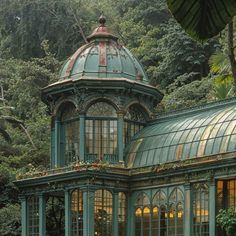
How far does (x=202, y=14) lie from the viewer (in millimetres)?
1140

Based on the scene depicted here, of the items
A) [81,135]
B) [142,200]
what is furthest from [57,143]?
[142,200]

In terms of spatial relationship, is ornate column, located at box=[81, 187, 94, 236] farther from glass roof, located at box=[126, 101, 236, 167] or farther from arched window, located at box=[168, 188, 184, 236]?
arched window, located at box=[168, 188, 184, 236]

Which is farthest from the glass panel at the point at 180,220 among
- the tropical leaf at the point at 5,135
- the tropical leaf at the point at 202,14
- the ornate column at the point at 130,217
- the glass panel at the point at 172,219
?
the tropical leaf at the point at 202,14

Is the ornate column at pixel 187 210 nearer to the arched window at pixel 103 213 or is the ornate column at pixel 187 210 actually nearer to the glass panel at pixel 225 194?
the glass panel at pixel 225 194

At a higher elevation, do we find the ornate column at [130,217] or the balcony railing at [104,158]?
the balcony railing at [104,158]

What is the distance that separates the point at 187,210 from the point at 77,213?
4859 mm

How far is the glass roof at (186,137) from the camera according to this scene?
2669 centimetres

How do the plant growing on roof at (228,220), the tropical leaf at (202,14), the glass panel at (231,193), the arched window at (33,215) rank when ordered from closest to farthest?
1. the tropical leaf at (202,14)
2. the plant growing on roof at (228,220)
3. the glass panel at (231,193)
4. the arched window at (33,215)

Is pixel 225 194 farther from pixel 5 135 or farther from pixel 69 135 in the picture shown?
pixel 5 135

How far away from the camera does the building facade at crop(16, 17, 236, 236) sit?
88.9ft

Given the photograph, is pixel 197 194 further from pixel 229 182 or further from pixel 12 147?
pixel 12 147

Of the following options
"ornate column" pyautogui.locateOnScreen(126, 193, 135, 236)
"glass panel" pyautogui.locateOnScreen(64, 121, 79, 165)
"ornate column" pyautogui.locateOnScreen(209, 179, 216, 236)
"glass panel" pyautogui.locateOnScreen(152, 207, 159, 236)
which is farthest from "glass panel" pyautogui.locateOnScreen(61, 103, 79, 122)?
"ornate column" pyautogui.locateOnScreen(209, 179, 216, 236)

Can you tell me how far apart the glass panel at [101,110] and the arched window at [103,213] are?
3561mm

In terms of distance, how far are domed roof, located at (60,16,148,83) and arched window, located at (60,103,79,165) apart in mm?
1545
